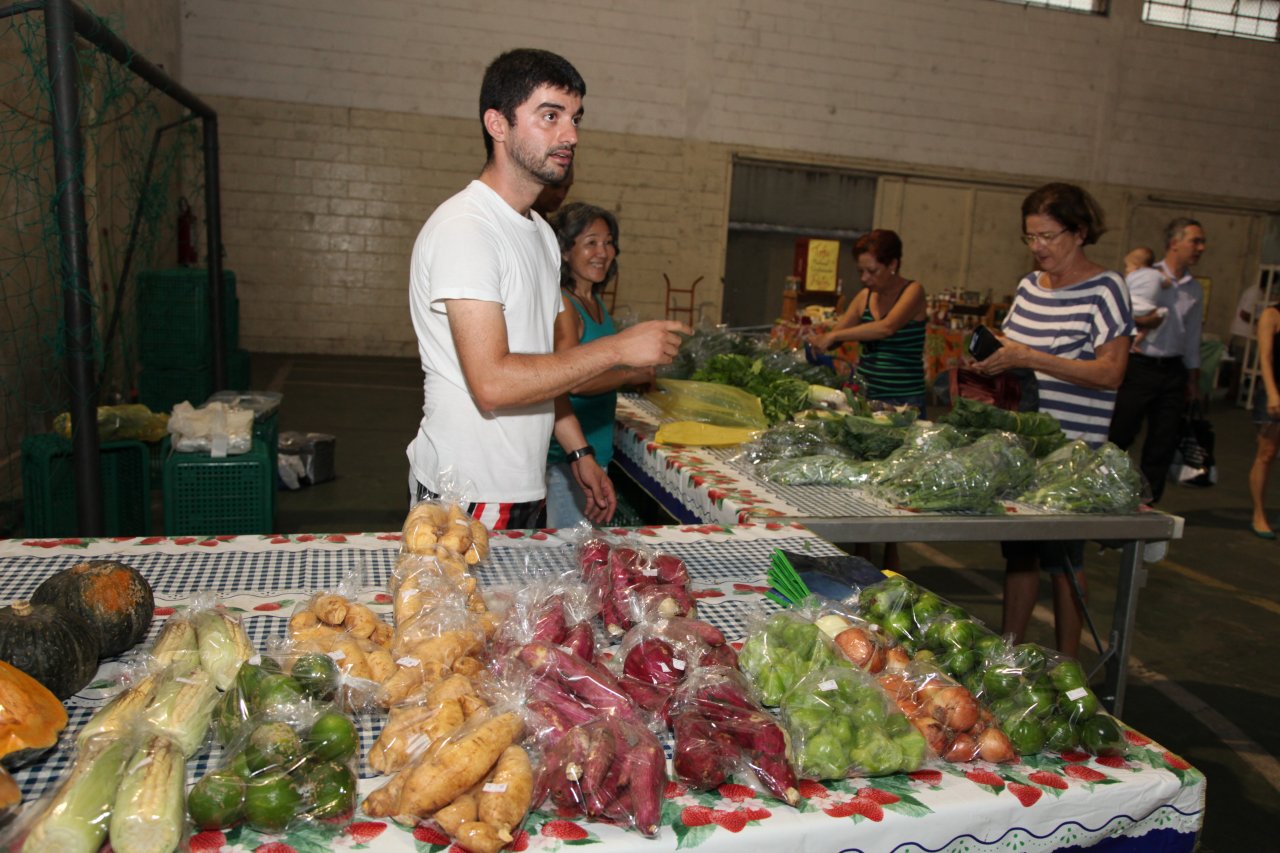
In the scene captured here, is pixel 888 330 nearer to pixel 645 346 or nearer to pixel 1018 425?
pixel 1018 425

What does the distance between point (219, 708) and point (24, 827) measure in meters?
0.29

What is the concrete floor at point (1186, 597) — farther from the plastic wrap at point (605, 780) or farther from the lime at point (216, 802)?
the lime at point (216, 802)

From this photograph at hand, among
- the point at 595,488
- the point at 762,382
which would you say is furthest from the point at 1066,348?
the point at 595,488

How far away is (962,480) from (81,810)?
2544 millimetres

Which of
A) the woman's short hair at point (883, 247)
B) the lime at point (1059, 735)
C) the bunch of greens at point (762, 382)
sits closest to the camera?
the lime at point (1059, 735)

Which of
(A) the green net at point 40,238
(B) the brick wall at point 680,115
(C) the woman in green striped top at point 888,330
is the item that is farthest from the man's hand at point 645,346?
(B) the brick wall at point 680,115

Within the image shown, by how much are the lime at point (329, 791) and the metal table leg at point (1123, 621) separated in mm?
2860

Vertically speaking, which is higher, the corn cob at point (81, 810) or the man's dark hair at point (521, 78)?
the man's dark hair at point (521, 78)

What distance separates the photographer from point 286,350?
495 inches

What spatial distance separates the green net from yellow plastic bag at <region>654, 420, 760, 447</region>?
7.79 ft

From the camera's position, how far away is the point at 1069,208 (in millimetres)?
3578

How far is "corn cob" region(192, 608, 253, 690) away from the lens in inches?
58.1

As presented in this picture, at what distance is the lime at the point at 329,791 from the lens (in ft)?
3.86

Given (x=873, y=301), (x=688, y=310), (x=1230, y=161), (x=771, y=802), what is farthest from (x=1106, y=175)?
(x=771, y=802)
